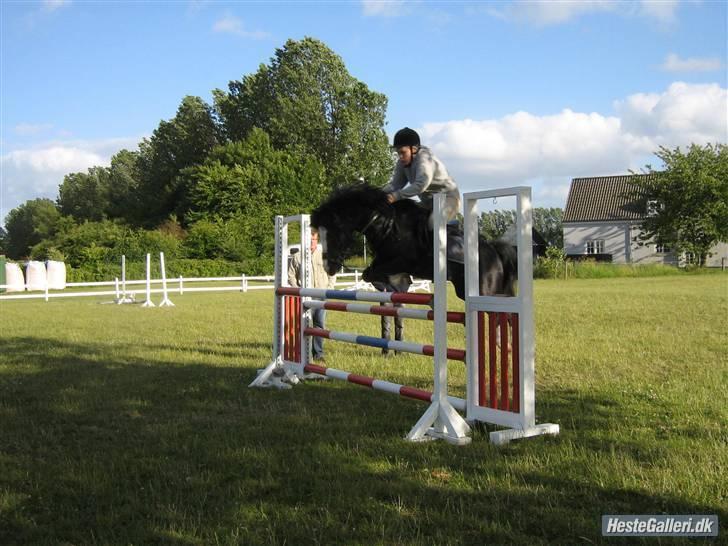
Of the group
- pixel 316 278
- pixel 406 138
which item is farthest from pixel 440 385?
pixel 316 278

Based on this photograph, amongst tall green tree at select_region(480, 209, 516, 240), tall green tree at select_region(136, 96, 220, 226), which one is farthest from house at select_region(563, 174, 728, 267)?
tall green tree at select_region(136, 96, 220, 226)

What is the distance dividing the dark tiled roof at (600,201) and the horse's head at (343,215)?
187 ft

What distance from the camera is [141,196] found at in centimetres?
6378

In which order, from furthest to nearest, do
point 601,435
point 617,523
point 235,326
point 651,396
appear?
point 235,326
point 651,396
point 601,435
point 617,523

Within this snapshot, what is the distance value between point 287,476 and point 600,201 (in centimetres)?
6310

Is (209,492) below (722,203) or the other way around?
below

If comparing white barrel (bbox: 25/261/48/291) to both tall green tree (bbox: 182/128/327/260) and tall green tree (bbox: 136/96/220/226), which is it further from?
tall green tree (bbox: 136/96/220/226)

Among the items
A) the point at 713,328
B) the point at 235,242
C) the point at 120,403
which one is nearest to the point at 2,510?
the point at 120,403

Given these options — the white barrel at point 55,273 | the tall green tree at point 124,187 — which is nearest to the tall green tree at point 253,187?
the tall green tree at point 124,187

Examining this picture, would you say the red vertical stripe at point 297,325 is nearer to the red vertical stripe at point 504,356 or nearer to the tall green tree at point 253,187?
the red vertical stripe at point 504,356

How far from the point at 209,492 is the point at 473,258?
7.78 feet

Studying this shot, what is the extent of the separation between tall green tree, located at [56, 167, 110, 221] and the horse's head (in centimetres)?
7078

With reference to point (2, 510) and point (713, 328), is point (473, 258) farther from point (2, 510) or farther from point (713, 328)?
point (713, 328)

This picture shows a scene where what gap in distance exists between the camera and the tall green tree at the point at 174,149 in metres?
60.7
